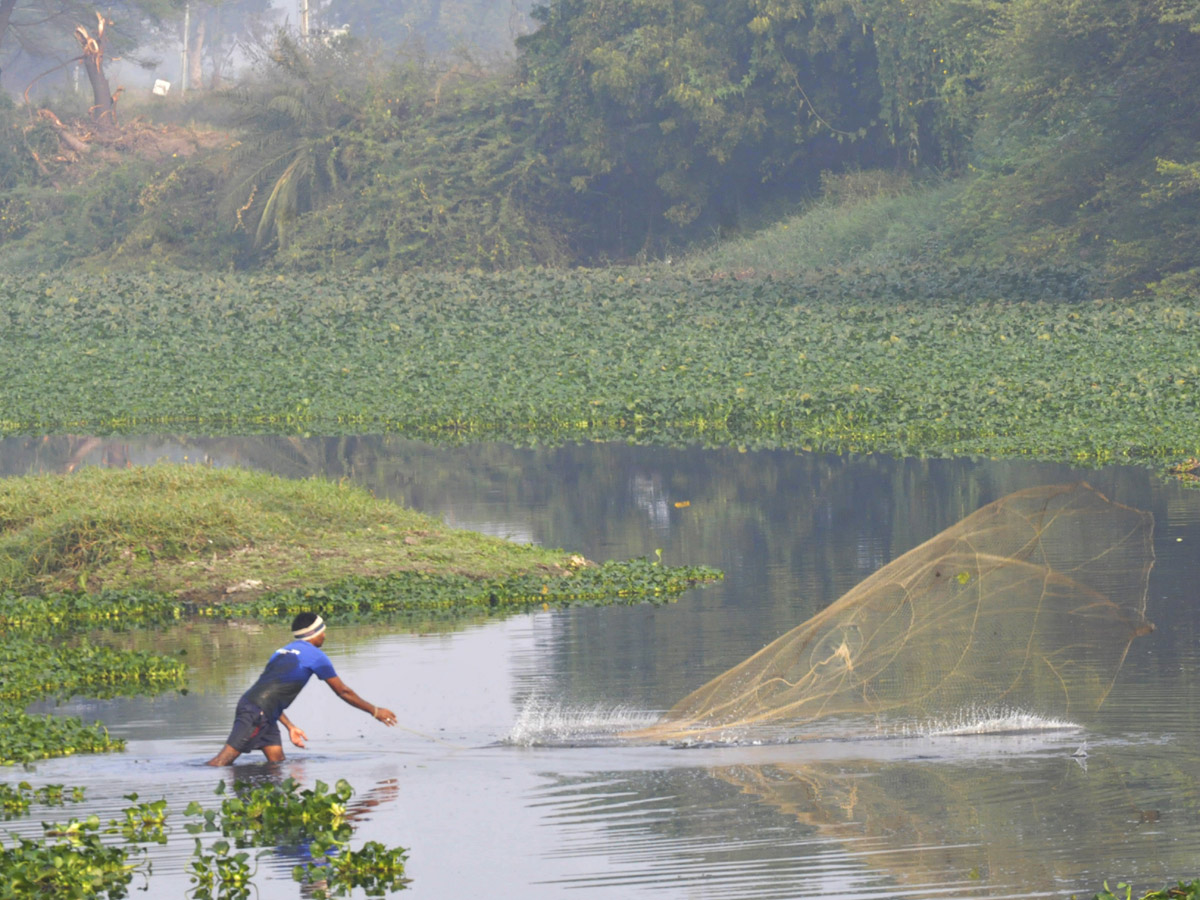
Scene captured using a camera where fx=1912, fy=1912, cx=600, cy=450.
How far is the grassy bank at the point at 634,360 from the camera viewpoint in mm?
29344

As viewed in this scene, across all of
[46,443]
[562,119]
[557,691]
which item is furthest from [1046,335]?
[562,119]

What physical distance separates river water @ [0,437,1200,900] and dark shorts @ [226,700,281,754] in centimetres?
18

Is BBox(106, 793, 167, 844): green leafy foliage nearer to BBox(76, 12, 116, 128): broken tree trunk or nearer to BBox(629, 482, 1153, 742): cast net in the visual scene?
BBox(629, 482, 1153, 742): cast net

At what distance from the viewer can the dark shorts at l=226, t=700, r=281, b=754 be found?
11.4m

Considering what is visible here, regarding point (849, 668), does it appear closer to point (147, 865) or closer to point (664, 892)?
point (664, 892)

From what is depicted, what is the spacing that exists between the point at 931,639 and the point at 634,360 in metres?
25.2

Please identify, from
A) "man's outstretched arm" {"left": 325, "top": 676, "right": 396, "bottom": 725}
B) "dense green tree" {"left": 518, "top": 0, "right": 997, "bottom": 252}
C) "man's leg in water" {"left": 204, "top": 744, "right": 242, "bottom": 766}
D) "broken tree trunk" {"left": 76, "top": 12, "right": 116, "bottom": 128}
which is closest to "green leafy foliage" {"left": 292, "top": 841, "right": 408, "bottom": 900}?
"man's outstretched arm" {"left": 325, "top": 676, "right": 396, "bottom": 725}

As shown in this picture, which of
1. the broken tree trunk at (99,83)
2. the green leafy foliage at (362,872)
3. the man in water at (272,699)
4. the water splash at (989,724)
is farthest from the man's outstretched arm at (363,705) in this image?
the broken tree trunk at (99,83)

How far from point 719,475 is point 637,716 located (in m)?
13.6

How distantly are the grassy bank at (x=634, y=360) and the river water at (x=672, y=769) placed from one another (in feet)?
29.8

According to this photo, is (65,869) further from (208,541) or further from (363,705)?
(208,541)

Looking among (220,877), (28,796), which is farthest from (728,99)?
(220,877)

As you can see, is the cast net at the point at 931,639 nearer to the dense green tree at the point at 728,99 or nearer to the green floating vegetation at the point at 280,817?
the green floating vegetation at the point at 280,817

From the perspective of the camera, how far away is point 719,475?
2627 cm
